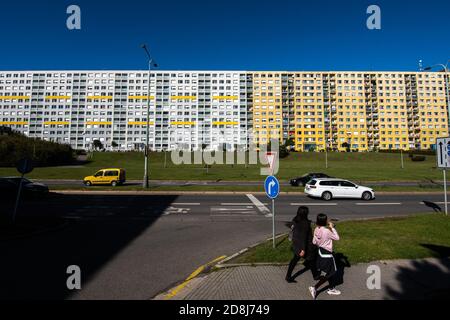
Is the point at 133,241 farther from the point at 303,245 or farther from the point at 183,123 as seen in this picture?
the point at 183,123

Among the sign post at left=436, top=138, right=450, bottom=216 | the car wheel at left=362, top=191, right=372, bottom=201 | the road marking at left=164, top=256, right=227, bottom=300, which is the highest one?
the sign post at left=436, top=138, right=450, bottom=216

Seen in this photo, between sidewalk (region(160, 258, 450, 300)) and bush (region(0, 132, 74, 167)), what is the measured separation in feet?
177

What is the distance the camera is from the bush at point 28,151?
157 ft

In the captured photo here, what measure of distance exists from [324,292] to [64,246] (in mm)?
6924

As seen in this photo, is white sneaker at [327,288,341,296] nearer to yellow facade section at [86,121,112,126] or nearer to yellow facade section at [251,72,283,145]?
yellow facade section at [251,72,283,145]

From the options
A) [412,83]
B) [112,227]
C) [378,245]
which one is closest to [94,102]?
[112,227]

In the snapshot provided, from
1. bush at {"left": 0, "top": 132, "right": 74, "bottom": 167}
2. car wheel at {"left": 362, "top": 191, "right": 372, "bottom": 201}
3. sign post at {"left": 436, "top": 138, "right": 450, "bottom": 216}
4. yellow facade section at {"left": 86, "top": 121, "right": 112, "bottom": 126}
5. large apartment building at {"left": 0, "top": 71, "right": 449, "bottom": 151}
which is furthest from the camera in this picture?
yellow facade section at {"left": 86, "top": 121, "right": 112, "bottom": 126}

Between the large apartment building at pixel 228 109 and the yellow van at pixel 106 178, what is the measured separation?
78.4 metres

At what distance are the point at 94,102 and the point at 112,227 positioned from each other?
357 ft

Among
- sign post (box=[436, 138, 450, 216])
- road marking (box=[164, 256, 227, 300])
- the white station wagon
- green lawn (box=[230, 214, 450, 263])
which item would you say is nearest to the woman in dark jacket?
green lawn (box=[230, 214, 450, 263])

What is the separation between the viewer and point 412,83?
103625mm

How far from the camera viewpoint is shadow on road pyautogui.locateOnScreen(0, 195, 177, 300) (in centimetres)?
480

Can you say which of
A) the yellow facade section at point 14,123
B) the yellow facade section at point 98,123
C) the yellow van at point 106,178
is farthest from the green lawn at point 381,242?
the yellow facade section at point 14,123

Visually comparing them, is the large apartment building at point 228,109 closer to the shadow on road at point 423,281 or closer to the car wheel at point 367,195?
the car wheel at point 367,195
